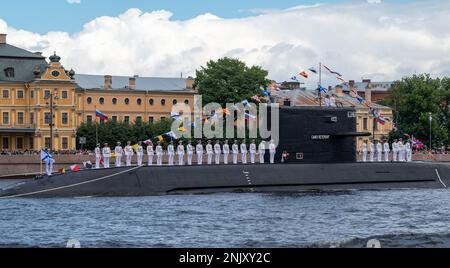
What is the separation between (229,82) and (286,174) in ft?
135

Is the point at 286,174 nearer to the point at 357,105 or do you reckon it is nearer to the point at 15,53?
the point at 15,53

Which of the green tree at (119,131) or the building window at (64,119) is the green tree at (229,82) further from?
the building window at (64,119)

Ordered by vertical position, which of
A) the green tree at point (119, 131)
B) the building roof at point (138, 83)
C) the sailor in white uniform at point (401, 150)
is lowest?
the sailor in white uniform at point (401, 150)

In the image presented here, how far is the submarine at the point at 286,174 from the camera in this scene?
3347 centimetres

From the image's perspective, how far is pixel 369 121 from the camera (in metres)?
91.3

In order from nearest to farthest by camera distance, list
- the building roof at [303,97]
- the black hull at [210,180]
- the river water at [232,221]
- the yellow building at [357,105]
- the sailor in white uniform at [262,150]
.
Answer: the river water at [232,221]
the black hull at [210,180]
the sailor in white uniform at [262,150]
the building roof at [303,97]
the yellow building at [357,105]

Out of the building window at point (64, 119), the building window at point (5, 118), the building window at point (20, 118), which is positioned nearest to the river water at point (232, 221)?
the building window at point (64, 119)

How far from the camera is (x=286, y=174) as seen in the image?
35281 millimetres

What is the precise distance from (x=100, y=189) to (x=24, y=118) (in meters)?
46.3

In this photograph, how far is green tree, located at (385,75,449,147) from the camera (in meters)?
87.2

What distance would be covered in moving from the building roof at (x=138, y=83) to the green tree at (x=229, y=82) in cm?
1372

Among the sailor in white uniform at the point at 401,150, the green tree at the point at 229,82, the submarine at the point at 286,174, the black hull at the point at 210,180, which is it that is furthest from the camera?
the green tree at the point at 229,82
